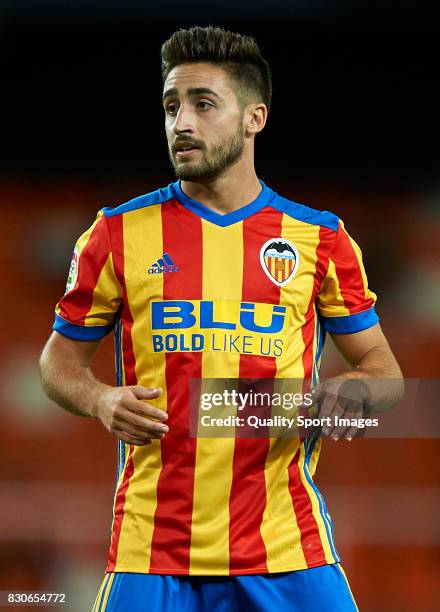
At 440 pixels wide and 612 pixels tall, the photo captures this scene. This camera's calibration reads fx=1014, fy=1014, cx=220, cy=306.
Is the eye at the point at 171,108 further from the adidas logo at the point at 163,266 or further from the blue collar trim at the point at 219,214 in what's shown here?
the adidas logo at the point at 163,266

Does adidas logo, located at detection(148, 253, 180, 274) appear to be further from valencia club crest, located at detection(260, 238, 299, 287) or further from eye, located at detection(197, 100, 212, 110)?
eye, located at detection(197, 100, 212, 110)

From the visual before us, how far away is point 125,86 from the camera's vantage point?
408 cm

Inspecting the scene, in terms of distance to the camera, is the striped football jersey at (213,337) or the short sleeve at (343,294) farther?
the short sleeve at (343,294)

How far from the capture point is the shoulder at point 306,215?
202 centimetres

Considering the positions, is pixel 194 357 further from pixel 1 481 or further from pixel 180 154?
pixel 1 481

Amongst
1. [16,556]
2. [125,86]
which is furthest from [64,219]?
[16,556]

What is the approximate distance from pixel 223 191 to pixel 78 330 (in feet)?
1.28

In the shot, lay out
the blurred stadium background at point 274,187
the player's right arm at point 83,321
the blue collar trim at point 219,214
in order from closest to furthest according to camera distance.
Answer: the player's right arm at point 83,321 → the blue collar trim at point 219,214 → the blurred stadium background at point 274,187

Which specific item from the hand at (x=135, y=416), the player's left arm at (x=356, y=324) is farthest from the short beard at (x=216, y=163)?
the hand at (x=135, y=416)

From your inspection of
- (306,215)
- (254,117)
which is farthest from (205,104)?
(306,215)

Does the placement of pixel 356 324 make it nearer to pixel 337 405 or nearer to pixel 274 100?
pixel 337 405

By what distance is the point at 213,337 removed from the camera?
1844mm

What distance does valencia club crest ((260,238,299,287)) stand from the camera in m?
1.93

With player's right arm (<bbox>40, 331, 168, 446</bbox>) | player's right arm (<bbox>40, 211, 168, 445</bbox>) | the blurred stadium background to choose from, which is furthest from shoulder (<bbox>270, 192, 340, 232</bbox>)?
the blurred stadium background
